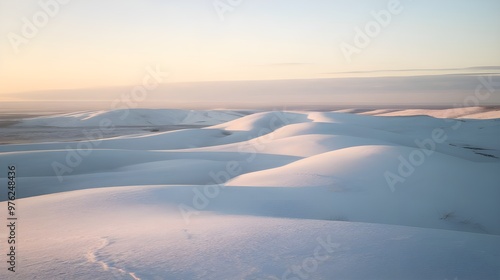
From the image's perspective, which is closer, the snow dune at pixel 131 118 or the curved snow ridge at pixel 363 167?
the curved snow ridge at pixel 363 167

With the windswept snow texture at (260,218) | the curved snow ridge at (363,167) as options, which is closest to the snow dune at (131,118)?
the windswept snow texture at (260,218)

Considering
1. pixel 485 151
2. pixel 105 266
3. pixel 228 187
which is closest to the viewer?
pixel 105 266

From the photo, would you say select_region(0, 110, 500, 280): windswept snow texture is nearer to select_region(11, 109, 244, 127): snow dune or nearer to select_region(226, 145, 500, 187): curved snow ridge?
select_region(226, 145, 500, 187): curved snow ridge

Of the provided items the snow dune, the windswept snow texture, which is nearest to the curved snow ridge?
the windswept snow texture

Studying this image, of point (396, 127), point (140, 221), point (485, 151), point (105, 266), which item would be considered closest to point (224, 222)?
point (140, 221)

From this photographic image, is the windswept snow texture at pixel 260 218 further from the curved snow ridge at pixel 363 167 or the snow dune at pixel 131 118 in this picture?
the snow dune at pixel 131 118

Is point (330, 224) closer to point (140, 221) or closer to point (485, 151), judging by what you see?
point (140, 221)

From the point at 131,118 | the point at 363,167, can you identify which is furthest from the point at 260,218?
the point at 131,118

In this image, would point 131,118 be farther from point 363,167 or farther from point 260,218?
point 260,218
